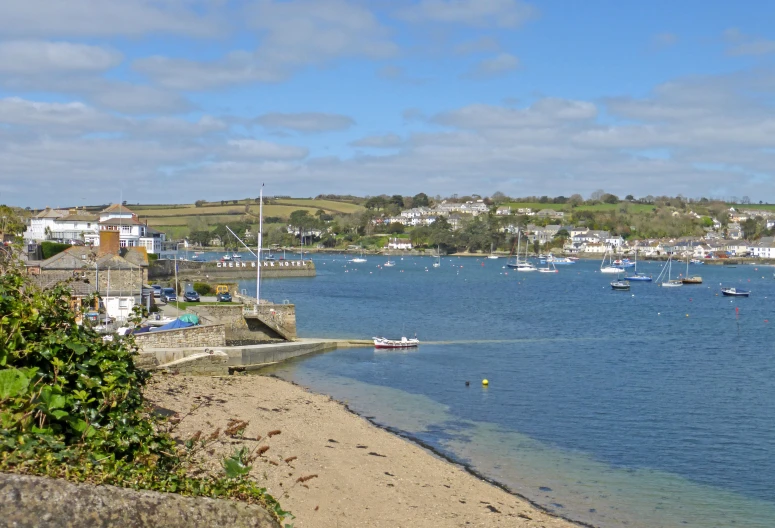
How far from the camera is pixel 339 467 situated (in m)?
19.7

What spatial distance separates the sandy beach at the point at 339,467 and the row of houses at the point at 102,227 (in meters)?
71.2

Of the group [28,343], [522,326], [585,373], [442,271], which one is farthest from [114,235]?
[442,271]

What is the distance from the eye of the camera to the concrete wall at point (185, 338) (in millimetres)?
31219

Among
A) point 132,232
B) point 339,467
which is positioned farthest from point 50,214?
point 339,467

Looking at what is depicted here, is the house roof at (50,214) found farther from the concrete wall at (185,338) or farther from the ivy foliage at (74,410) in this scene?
the ivy foliage at (74,410)

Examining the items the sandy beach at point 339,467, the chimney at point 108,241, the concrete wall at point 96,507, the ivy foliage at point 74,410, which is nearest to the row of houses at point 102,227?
the chimney at point 108,241

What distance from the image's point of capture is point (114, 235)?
58062 mm

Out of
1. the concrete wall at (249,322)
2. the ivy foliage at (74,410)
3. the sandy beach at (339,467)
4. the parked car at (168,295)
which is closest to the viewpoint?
the ivy foliage at (74,410)

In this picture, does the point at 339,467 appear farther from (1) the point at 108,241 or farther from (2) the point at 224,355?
(1) the point at 108,241

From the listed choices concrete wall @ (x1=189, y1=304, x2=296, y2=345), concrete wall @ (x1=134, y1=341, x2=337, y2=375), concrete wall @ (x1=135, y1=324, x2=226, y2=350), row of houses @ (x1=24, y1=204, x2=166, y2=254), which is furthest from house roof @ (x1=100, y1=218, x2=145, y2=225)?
concrete wall @ (x1=135, y1=324, x2=226, y2=350)

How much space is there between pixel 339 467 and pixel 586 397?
15458mm

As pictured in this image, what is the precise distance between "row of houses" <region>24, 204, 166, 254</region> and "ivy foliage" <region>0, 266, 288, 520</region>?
87.4 meters

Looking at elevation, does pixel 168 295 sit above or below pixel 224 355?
above

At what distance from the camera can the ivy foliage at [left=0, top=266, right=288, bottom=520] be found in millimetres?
5977
